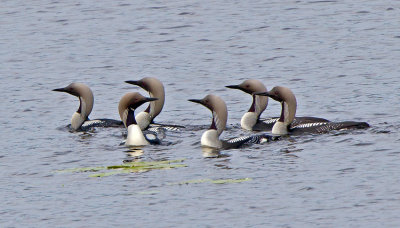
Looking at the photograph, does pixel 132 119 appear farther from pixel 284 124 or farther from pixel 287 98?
pixel 287 98

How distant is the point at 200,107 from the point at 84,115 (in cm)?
266

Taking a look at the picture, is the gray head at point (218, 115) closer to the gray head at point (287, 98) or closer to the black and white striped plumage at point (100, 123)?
the gray head at point (287, 98)

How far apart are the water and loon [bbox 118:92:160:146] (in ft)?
0.97

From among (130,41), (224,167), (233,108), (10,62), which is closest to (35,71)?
(10,62)

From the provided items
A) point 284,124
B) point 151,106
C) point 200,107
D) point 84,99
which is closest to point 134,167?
point 284,124

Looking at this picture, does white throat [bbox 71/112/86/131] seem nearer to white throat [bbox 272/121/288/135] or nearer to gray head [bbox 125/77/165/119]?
gray head [bbox 125/77/165/119]

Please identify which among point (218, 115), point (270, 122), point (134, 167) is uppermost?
point (218, 115)

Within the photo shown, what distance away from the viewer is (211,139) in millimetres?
17375

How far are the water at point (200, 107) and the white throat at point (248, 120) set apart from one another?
37 cm

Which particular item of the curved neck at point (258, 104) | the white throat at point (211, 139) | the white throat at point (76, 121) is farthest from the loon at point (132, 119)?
the curved neck at point (258, 104)

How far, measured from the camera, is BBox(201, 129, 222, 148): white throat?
57.0 ft

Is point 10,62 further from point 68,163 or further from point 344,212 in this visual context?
point 344,212

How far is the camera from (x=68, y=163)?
1664cm

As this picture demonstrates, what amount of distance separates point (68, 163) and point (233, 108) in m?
6.04
